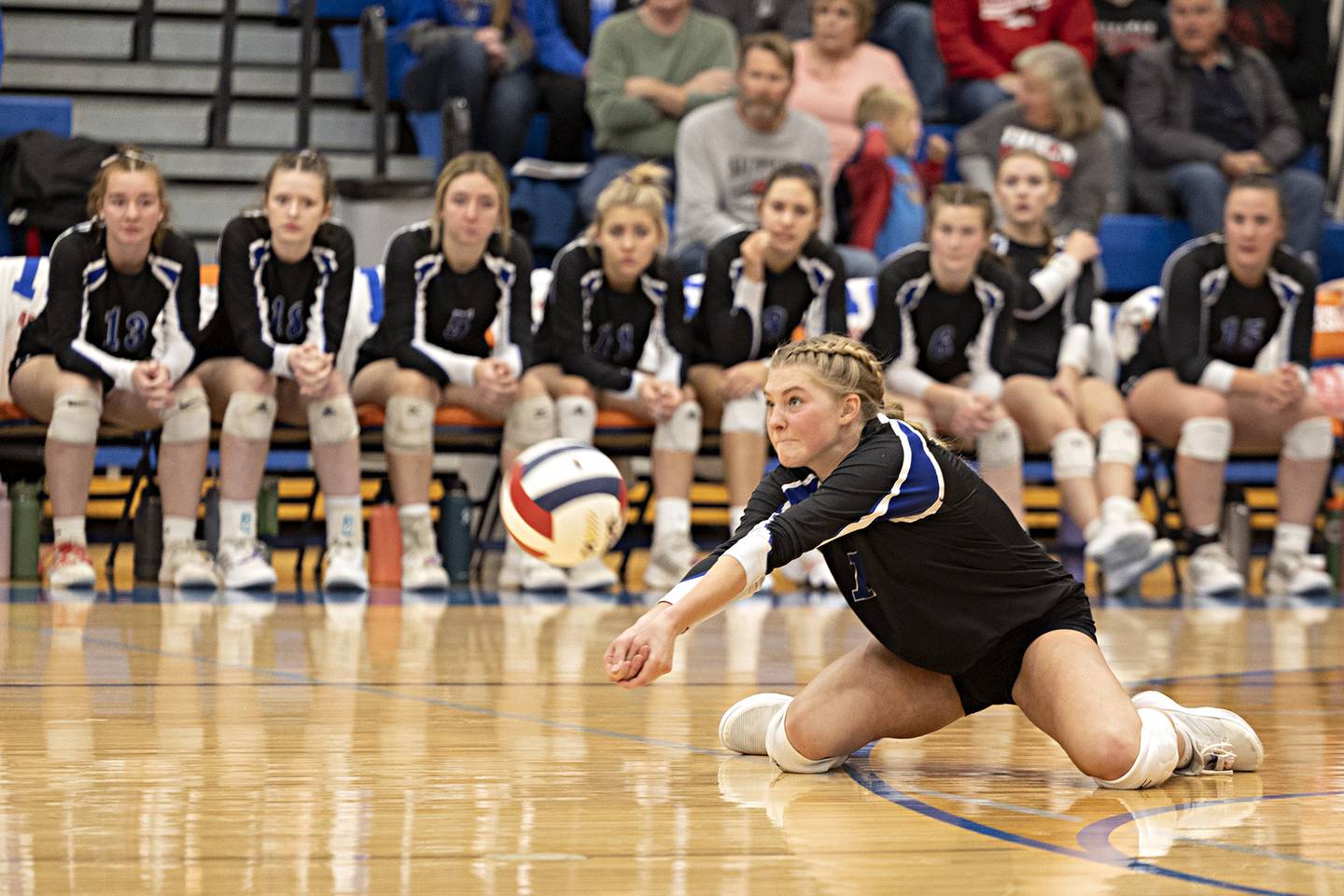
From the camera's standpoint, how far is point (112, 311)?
20.4ft

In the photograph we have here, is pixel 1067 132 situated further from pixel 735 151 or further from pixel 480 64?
pixel 480 64

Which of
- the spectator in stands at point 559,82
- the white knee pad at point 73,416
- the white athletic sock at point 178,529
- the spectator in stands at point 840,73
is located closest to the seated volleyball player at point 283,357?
the white athletic sock at point 178,529

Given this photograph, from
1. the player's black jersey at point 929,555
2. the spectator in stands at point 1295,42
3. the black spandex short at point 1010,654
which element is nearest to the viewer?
the player's black jersey at point 929,555

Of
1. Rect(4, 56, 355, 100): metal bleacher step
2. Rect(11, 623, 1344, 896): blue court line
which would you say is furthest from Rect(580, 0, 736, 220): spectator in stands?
Rect(11, 623, 1344, 896): blue court line

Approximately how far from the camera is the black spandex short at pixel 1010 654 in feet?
10.1

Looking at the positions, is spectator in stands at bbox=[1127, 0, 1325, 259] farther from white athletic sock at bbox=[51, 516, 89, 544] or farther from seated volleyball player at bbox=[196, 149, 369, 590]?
white athletic sock at bbox=[51, 516, 89, 544]

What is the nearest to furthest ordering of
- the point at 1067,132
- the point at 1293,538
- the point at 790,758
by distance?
the point at 790,758 → the point at 1293,538 → the point at 1067,132

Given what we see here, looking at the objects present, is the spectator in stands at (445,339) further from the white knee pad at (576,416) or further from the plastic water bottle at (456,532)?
the plastic water bottle at (456,532)

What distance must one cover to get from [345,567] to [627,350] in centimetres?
144

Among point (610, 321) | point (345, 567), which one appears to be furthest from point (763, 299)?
point (345, 567)

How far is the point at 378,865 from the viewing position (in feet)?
7.01

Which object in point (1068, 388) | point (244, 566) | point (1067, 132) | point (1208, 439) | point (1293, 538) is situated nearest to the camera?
Result: point (244, 566)

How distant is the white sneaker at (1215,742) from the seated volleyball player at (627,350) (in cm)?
360

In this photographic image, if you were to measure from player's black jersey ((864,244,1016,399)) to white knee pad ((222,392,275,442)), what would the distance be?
229 centimetres
